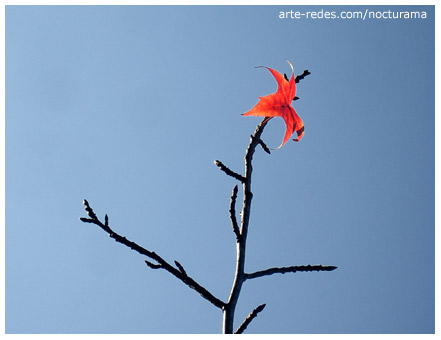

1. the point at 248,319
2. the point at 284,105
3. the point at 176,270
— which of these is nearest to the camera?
the point at 176,270

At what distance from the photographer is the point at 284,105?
2973 millimetres

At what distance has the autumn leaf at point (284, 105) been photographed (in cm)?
285

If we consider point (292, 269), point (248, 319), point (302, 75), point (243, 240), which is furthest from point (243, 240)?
point (302, 75)

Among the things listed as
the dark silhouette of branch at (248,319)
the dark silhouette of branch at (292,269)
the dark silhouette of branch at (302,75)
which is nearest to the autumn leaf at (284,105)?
the dark silhouette of branch at (302,75)

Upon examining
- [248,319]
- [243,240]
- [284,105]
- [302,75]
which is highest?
[302,75]

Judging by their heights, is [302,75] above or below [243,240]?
above

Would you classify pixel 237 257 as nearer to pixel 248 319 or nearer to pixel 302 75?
pixel 248 319

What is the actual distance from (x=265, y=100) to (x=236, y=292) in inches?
52.2

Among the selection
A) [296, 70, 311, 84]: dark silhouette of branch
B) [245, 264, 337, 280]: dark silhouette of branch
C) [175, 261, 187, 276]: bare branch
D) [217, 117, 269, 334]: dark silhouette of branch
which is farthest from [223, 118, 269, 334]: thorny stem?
[296, 70, 311, 84]: dark silhouette of branch

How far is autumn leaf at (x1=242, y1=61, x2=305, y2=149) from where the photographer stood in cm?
285

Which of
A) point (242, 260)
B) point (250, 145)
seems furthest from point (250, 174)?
point (242, 260)

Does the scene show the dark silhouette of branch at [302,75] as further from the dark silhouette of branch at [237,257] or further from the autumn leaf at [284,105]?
the dark silhouette of branch at [237,257]

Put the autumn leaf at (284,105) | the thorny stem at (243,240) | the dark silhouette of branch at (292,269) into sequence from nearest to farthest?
the thorny stem at (243,240) < the dark silhouette of branch at (292,269) < the autumn leaf at (284,105)

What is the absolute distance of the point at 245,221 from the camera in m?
2.49
